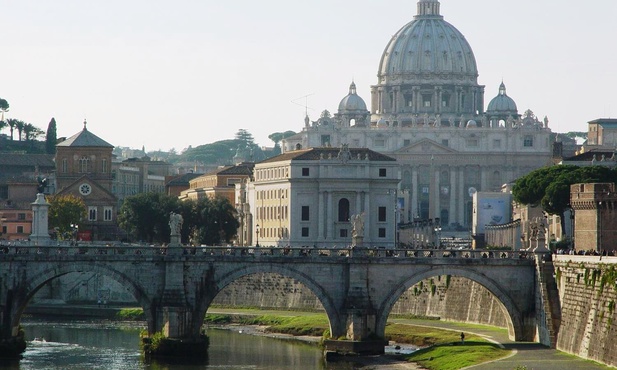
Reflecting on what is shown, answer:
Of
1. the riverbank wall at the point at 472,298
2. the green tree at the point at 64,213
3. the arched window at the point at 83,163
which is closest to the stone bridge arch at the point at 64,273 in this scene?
the riverbank wall at the point at 472,298

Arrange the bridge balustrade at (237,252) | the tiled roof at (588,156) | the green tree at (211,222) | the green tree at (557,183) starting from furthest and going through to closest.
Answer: the green tree at (211,222) → the tiled roof at (588,156) → the green tree at (557,183) → the bridge balustrade at (237,252)

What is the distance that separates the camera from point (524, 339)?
98875 millimetres

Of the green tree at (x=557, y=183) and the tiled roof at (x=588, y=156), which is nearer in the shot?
the green tree at (x=557, y=183)

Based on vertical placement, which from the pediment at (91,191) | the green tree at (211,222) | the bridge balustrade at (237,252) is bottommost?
the bridge balustrade at (237,252)

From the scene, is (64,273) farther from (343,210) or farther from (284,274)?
(343,210)

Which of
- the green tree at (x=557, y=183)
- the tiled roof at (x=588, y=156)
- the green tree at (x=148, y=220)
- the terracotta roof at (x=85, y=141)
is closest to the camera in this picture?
the green tree at (x=557, y=183)

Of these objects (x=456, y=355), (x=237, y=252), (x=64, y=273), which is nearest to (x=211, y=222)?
(x=237, y=252)

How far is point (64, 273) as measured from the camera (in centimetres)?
9931

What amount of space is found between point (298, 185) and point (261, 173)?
38.2 ft

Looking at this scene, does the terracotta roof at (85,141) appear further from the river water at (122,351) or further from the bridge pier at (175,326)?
the bridge pier at (175,326)

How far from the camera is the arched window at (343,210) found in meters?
170

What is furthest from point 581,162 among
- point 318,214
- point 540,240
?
point 540,240

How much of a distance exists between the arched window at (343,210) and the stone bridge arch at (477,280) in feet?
227

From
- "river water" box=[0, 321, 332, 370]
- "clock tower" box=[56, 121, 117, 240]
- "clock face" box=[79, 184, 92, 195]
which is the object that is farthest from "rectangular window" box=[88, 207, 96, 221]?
"river water" box=[0, 321, 332, 370]
